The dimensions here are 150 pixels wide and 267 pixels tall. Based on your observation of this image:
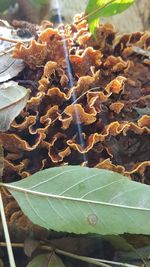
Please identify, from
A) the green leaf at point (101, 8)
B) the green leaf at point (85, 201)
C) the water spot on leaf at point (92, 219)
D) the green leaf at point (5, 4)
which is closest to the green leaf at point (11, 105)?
the green leaf at point (85, 201)

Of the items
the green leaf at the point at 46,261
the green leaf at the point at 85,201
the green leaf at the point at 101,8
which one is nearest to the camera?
the green leaf at the point at 85,201

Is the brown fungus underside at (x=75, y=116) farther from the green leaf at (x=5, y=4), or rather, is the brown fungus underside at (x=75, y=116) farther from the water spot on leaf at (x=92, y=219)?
the green leaf at (x=5, y=4)

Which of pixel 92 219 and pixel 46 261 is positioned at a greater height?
pixel 92 219

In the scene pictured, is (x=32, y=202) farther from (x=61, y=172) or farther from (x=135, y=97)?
(x=135, y=97)

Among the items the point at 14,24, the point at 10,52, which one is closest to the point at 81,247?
the point at 10,52

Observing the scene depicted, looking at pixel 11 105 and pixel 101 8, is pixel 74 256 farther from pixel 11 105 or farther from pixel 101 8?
pixel 101 8

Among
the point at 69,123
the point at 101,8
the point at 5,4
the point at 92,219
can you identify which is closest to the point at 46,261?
the point at 92,219
